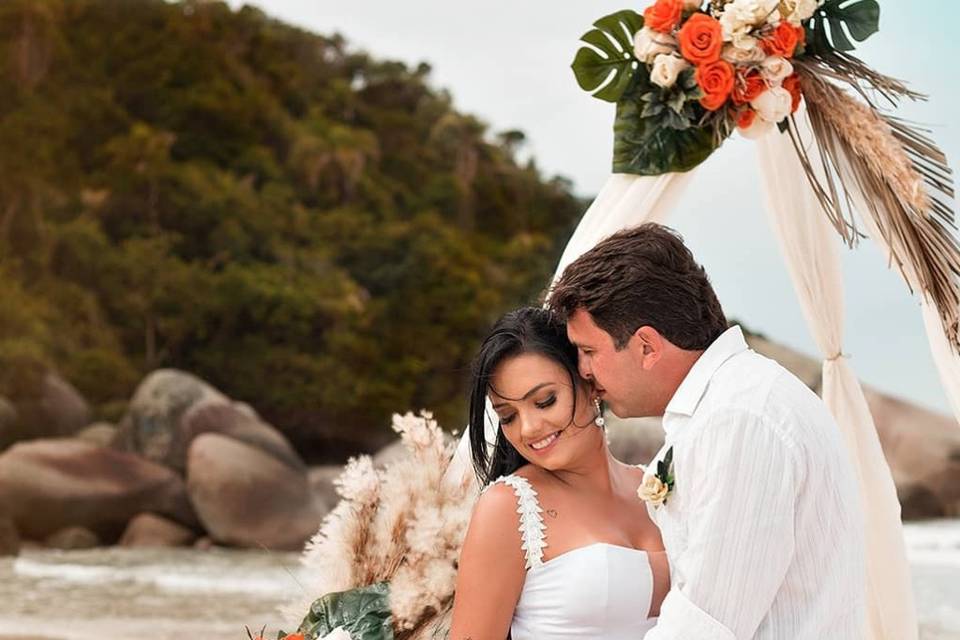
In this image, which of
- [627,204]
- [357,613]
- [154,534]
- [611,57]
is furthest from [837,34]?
[154,534]

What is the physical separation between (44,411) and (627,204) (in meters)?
12.4

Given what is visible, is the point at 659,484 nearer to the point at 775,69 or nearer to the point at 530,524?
the point at 530,524

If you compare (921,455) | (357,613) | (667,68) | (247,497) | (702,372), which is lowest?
(247,497)

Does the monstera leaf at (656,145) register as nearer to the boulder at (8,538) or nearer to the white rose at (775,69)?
the white rose at (775,69)

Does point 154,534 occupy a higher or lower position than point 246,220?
lower

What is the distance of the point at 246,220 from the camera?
49.6ft

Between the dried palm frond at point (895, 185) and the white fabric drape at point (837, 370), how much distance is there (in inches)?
11.4

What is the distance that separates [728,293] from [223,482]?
6.31 metres

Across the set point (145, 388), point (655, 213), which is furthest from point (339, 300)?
point (655, 213)

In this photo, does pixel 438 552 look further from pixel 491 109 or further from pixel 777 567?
pixel 491 109

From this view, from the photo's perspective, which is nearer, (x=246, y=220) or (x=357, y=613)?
(x=357, y=613)

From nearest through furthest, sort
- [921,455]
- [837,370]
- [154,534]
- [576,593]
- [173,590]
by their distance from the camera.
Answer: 1. [576,593]
2. [837,370]
3. [173,590]
4. [154,534]
5. [921,455]

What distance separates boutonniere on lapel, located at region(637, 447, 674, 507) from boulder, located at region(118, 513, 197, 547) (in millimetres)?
12733

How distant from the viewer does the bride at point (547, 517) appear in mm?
2236
